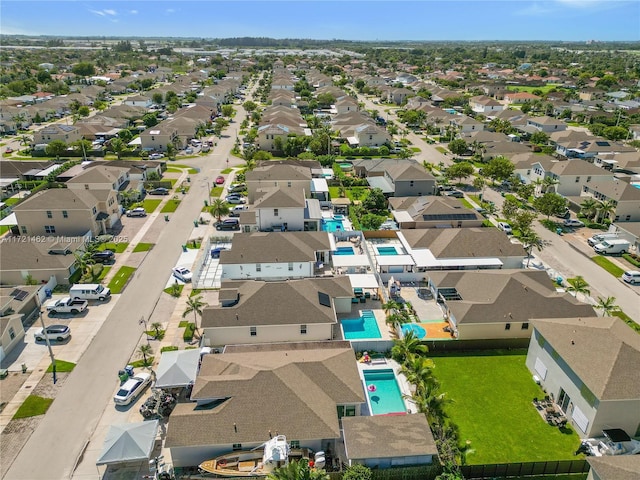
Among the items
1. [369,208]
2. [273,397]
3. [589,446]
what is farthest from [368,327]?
→ [369,208]

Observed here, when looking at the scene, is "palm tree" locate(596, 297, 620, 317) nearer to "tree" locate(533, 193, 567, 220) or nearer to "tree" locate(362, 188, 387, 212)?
"tree" locate(533, 193, 567, 220)

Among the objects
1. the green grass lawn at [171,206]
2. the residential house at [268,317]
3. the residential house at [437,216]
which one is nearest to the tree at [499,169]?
the residential house at [437,216]

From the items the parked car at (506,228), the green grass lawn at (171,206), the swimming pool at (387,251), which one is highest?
the parked car at (506,228)

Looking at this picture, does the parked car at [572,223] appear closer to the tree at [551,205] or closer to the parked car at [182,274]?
the tree at [551,205]

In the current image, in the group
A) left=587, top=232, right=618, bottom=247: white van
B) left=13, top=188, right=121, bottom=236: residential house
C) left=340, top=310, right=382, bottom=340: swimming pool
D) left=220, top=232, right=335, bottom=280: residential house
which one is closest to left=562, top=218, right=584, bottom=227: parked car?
left=587, top=232, right=618, bottom=247: white van

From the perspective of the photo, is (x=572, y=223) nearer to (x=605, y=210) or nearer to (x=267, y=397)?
(x=605, y=210)

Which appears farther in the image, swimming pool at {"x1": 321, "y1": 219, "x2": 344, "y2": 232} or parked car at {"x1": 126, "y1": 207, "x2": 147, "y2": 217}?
parked car at {"x1": 126, "y1": 207, "x2": 147, "y2": 217}

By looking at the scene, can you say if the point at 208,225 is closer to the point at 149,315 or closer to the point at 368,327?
the point at 149,315
